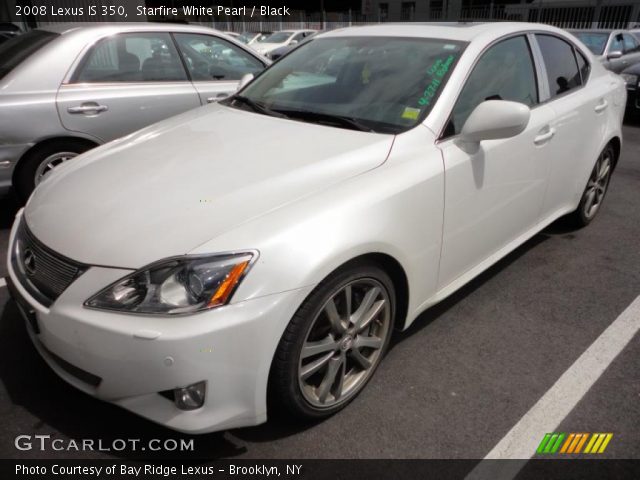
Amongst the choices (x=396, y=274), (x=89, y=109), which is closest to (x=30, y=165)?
(x=89, y=109)

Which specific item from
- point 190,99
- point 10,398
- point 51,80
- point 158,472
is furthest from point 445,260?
point 51,80

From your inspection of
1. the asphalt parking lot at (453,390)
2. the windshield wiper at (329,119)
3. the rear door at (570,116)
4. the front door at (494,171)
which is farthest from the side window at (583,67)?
the windshield wiper at (329,119)

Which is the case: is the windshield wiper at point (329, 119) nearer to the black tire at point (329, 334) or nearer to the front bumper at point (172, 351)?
the black tire at point (329, 334)

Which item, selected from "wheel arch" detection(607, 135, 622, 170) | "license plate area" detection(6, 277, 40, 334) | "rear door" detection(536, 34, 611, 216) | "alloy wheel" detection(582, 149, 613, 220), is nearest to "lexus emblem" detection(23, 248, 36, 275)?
"license plate area" detection(6, 277, 40, 334)

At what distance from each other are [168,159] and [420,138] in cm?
123

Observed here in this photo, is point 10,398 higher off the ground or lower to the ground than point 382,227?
lower

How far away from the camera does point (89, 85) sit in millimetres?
4219

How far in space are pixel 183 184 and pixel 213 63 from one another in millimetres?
3143

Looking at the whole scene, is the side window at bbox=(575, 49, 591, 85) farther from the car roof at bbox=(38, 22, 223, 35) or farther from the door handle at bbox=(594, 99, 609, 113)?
the car roof at bbox=(38, 22, 223, 35)

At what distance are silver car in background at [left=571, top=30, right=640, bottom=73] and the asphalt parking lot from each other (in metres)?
8.40

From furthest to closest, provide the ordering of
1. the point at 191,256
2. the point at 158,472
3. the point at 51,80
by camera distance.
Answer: the point at 51,80 → the point at 158,472 → the point at 191,256

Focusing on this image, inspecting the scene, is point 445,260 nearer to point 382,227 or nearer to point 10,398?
point 382,227

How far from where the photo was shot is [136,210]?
205 centimetres

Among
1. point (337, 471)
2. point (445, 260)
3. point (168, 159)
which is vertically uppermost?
point (168, 159)
